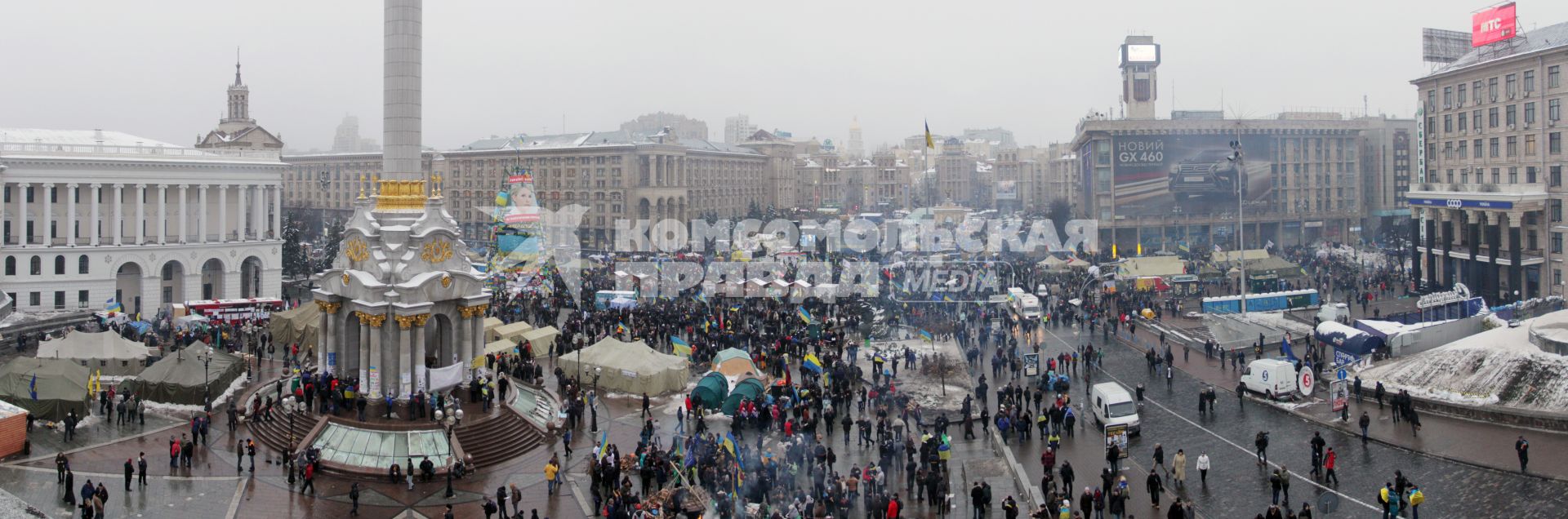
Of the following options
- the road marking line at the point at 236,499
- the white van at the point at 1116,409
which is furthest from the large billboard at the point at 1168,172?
the road marking line at the point at 236,499

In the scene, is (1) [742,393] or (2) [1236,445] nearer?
(2) [1236,445]

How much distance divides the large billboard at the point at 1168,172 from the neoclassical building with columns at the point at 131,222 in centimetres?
6382

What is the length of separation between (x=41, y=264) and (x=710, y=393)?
38059mm

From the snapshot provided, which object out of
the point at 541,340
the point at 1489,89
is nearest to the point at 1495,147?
the point at 1489,89

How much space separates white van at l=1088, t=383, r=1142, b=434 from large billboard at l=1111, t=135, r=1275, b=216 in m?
65.5

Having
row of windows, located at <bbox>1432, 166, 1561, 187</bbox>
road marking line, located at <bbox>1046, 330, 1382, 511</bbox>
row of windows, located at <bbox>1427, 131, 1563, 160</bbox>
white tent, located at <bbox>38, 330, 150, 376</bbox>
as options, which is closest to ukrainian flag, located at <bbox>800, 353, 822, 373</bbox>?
road marking line, located at <bbox>1046, 330, 1382, 511</bbox>

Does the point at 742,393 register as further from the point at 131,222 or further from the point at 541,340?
the point at 131,222

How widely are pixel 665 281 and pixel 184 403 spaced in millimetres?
25164

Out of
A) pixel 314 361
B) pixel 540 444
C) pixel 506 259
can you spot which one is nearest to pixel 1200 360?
pixel 540 444

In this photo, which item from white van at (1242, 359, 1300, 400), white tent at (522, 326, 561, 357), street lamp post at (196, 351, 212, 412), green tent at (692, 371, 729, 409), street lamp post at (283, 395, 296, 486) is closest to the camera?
street lamp post at (283, 395, 296, 486)

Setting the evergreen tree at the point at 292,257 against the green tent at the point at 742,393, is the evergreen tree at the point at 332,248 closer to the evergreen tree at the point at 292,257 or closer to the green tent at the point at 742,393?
the evergreen tree at the point at 292,257

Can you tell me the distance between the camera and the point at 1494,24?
5172cm

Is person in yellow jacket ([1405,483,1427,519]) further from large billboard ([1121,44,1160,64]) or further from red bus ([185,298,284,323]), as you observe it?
large billboard ([1121,44,1160,64])

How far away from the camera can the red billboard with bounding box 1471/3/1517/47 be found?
167ft
